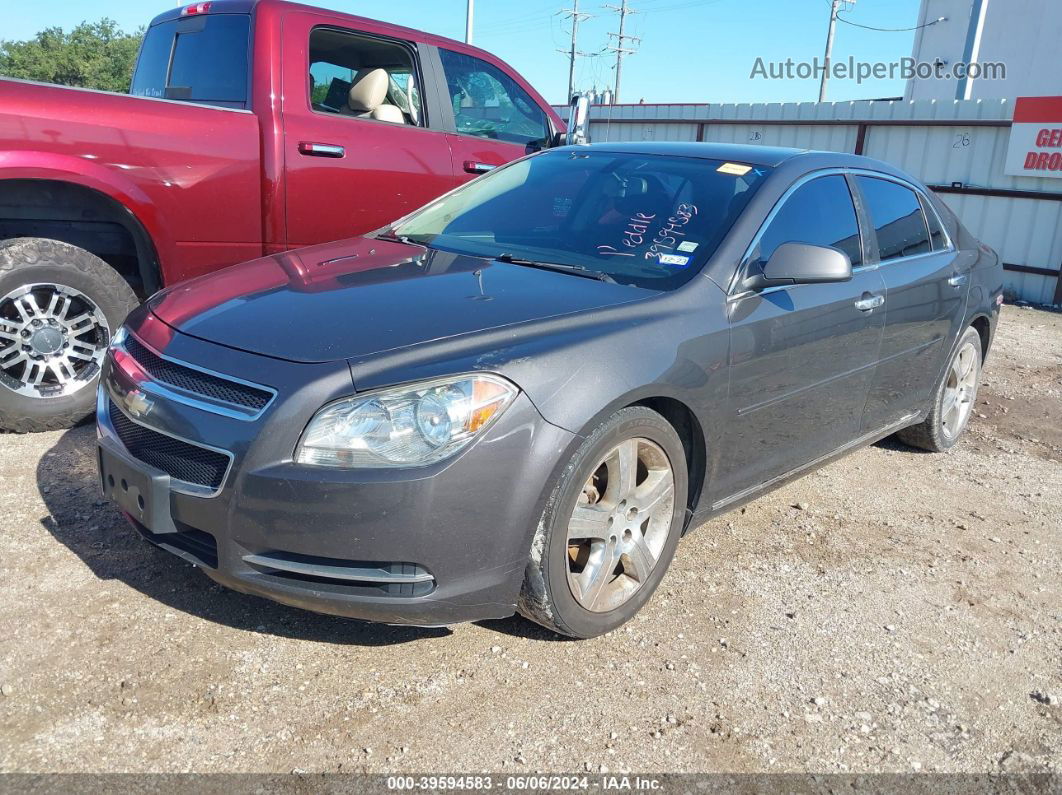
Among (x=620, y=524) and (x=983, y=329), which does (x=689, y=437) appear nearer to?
(x=620, y=524)

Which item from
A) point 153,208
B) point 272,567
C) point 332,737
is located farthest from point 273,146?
point 332,737

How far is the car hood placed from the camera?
8.82ft

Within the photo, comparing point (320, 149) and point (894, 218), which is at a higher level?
point (320, 149)

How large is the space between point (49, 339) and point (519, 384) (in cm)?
293

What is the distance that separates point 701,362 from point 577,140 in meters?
3.66

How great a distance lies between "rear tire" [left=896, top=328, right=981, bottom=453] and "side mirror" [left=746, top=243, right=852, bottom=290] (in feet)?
6.45

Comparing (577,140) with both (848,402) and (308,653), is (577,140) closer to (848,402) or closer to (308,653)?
(848,402)

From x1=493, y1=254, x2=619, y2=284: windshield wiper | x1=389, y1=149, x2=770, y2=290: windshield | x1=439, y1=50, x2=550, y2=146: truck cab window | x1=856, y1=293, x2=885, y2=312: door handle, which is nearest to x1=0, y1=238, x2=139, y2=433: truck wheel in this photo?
x1=389, y1=149, x2=770, y2=290: windshield

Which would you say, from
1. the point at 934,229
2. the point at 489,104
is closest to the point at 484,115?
the point at 489,104

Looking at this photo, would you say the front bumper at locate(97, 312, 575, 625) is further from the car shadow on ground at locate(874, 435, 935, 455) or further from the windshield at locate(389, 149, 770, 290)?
the car shadow on ground at locate(874, 435, 935, 455)

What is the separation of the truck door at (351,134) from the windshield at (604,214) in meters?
0.92

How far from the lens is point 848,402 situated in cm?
401

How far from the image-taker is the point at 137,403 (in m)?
2.77

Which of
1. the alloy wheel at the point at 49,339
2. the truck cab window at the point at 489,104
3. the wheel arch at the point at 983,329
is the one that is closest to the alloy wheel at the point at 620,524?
the alloy wheel at the point at 49,339
